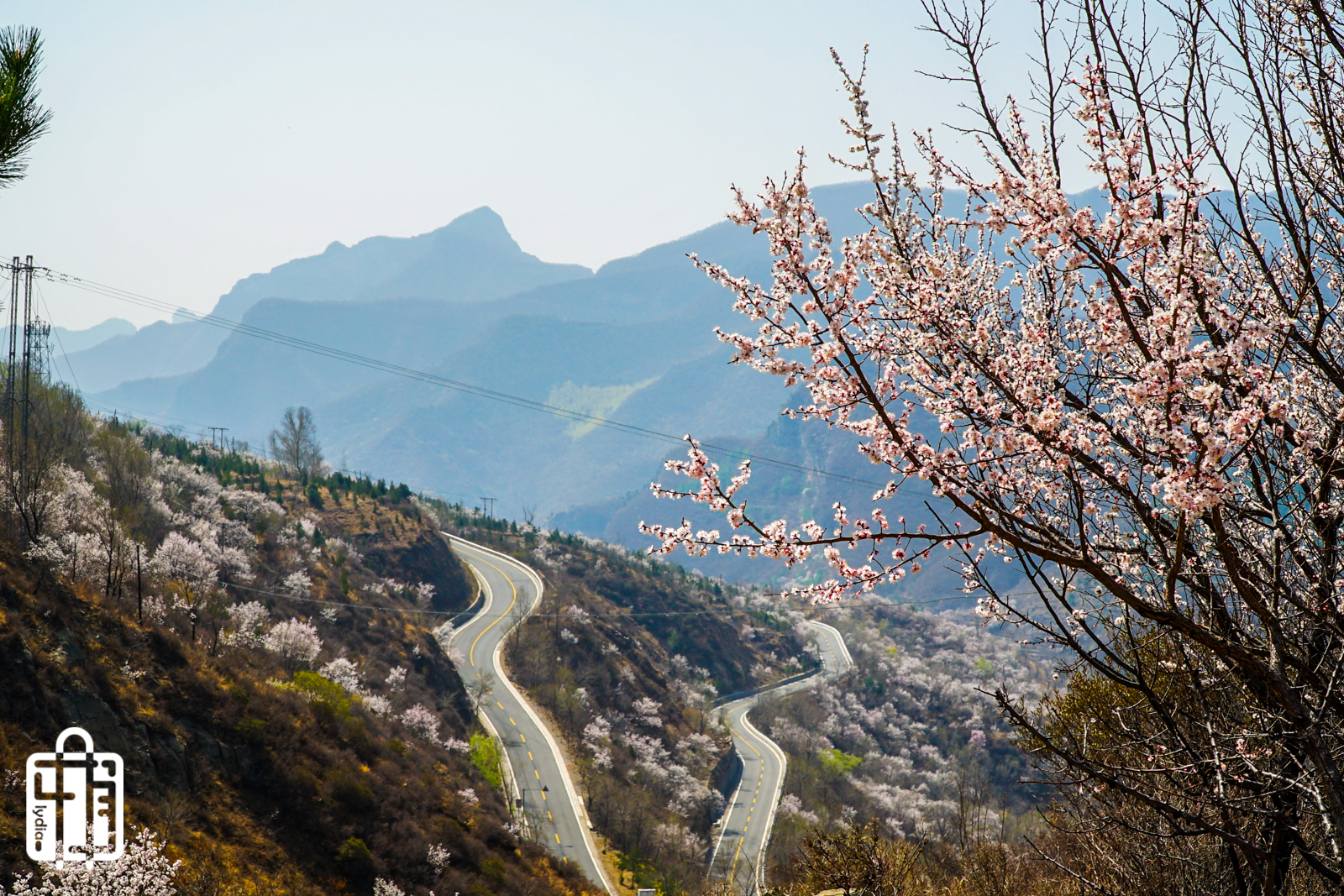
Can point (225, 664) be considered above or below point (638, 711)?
above

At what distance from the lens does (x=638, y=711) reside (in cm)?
6725

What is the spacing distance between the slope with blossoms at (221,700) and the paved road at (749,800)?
1496 centimetres

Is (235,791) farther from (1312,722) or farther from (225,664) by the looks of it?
(1312,722)

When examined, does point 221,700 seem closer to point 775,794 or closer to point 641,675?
point 775,794

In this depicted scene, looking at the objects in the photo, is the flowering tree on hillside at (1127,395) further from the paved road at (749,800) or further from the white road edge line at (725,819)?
the white road edge line at (725,819)

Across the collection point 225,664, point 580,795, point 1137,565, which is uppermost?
point 1137,565

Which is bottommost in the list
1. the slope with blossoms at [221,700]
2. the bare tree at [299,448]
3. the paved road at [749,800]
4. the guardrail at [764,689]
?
the guardrail at [764,689]

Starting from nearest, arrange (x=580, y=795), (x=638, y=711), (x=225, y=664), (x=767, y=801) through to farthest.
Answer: (x=225, y=664), (x=580, y=795), (x=767, y=801), (x=638, y=711)

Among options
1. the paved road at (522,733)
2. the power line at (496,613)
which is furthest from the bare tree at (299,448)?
the power line at (496,613)

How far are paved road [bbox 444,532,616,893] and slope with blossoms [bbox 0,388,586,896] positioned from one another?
9.28 feet

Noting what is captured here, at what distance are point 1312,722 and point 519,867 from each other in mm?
31921

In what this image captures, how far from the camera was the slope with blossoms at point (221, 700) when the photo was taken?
21.2m

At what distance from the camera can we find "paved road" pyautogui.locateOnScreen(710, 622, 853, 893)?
161 ft

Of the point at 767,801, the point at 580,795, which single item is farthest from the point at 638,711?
the point at 580,795
